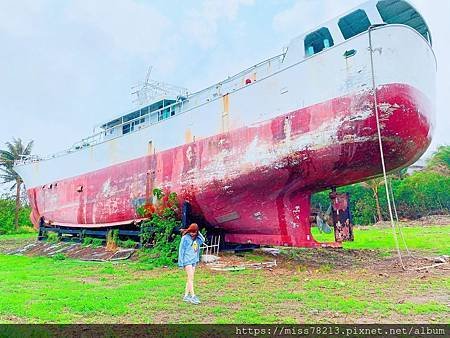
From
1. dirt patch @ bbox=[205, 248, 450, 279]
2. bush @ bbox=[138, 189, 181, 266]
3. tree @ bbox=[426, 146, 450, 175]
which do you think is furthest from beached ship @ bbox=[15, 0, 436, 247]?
tree @ bbox=[426, 146, 450, 175]

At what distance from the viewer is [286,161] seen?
902 cm

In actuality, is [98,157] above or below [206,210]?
above

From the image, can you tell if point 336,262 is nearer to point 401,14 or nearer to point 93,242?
point 401,14

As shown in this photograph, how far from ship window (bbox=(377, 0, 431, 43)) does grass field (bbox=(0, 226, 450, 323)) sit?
604 centimetres

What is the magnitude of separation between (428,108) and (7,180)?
35.2 m

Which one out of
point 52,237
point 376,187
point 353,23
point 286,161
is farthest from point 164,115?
point 376,187

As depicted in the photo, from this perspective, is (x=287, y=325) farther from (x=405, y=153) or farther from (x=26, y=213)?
(x=26, y=213)

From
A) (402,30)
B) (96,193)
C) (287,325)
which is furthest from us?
(96,193)

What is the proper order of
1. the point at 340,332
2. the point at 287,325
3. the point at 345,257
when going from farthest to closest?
the point at 345,257, the point at 287,325, the point at 340,332

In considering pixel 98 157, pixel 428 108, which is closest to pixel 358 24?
pixel 428 108

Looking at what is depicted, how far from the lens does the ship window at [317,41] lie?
8938 millimetres

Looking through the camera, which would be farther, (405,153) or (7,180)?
(7,180)

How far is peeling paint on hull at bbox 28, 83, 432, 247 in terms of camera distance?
26.3 ft

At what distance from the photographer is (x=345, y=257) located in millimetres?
10570
